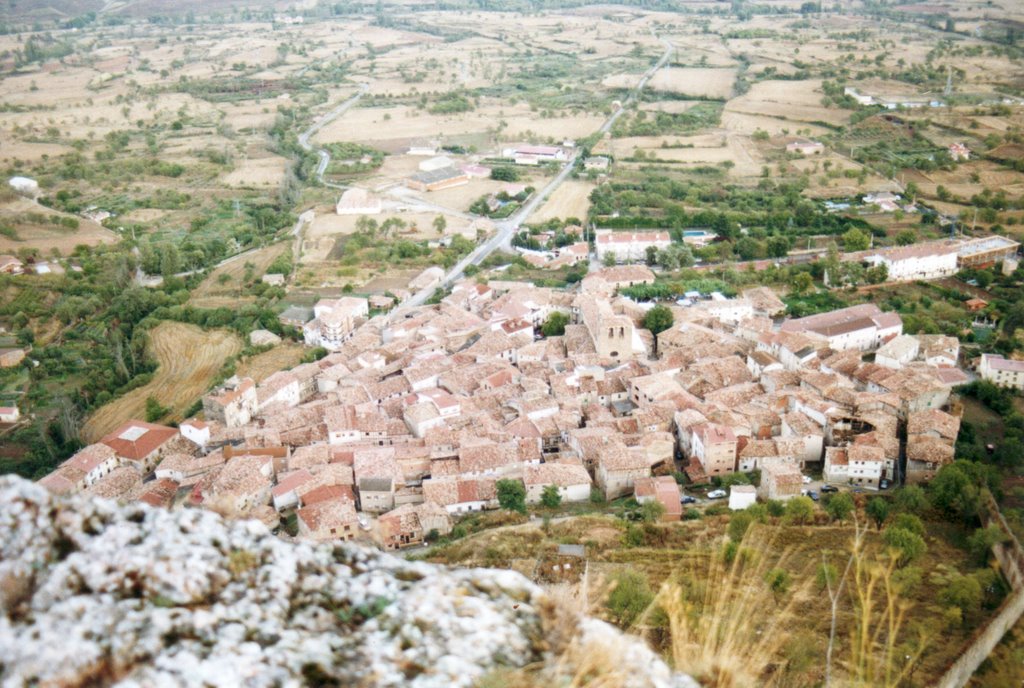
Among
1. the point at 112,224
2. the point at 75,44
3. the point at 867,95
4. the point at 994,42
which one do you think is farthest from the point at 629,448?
the point at 75,44

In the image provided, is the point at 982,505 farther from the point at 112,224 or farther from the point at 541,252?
the point at 112,224

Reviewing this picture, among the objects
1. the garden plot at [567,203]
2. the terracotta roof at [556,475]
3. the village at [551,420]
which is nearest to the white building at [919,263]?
the village at [551,420]

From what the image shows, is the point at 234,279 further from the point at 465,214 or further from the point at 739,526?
the point at 739,526

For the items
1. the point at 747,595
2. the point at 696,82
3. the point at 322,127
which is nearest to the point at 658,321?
the point at 747,595

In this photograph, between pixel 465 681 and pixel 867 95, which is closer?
pixel 465 681

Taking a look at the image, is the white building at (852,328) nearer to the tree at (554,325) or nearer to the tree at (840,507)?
the tree at (554,325)
